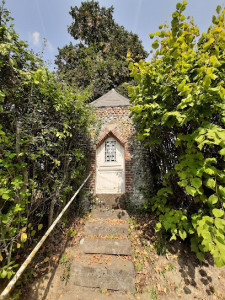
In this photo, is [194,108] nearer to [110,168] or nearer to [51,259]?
[110,168]

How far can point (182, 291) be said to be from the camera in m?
2.69

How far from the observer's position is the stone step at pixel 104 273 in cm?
278

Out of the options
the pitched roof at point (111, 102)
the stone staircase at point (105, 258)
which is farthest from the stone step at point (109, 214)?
the pitched roof at point (111, 102)

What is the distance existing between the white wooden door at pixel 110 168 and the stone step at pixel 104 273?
95.5 inches

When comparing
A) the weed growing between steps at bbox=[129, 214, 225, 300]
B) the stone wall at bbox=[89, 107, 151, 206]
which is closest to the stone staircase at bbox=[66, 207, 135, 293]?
the weed growing between steps at bbox=[129, 214, 225, 300]

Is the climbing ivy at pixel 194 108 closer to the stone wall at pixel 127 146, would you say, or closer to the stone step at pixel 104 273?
the stone step at pixel 104 273

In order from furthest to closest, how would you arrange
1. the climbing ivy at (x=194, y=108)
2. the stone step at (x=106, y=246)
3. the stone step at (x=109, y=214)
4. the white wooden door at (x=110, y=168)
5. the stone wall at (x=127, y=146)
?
the white wooden door at (x=110, y=168) < the stone wall at (x=127, y=146) < the stone step at (x=109, y=214) < the stone step at (x=106, y=246) < the climbing ivy at (x=194, y=108)

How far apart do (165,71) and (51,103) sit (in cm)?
249

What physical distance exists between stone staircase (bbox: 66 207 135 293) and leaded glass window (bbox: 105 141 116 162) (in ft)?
7.32

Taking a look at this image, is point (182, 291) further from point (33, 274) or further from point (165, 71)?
point (165, 71)

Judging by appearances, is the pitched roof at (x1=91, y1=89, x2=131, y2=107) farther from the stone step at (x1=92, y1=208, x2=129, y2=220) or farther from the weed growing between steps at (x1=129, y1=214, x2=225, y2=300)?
the weed growing between steps at (x1=129, y1=214, x2=225, y2=300)

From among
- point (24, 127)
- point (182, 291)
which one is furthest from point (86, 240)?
point (24, 127)

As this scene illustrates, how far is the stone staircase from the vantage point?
2826 mm

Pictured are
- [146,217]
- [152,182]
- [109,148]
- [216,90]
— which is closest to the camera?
[216,90]
